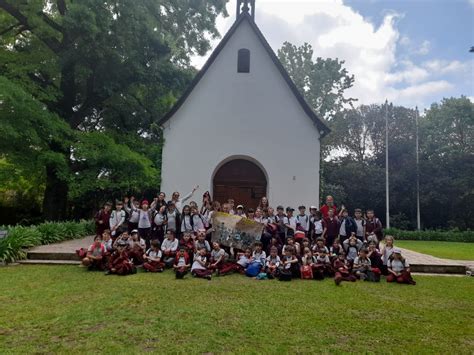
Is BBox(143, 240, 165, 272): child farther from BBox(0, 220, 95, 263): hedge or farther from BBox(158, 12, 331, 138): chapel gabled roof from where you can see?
BBox(158, 12, 331, 138): chapel gabled roof

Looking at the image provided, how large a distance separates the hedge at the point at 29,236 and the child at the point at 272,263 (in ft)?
21.7

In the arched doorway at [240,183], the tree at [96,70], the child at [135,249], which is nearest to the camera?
the child at [135,249]

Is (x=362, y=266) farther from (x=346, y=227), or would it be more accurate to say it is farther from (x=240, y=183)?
(x=240, y=183)

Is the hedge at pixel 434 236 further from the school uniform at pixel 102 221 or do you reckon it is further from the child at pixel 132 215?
the school uniform at pixel 102 221

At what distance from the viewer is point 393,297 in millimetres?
6695

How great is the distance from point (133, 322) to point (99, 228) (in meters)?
5.83

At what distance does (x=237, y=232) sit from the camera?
9.52 meters

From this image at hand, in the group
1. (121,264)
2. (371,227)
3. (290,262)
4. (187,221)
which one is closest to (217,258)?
(187,221)

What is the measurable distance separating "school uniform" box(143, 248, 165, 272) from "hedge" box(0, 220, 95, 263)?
3787 millimetres

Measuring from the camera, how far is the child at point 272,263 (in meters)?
8.33

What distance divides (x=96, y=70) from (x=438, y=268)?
13851mm

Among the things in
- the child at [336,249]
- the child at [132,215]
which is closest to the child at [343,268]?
the child at [336,249]

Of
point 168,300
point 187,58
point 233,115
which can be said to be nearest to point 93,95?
point 187,58

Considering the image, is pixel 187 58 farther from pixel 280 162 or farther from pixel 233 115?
pixel 280 162
